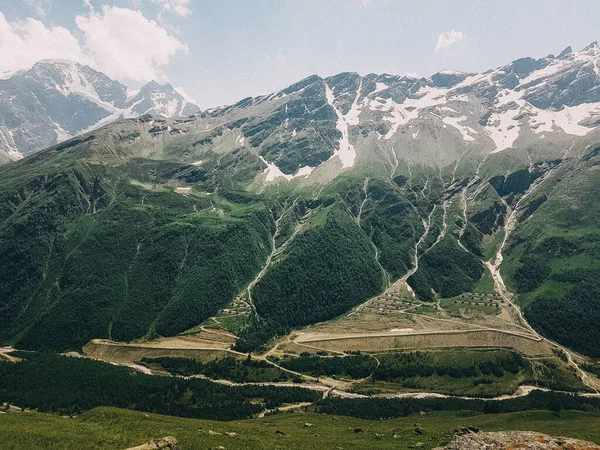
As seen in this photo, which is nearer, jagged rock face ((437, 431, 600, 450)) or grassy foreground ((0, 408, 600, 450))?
jagged rock face ((437, 431, 600, 450))

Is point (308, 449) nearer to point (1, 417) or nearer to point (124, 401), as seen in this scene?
point (1, 417)

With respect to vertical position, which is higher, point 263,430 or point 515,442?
point 515,442

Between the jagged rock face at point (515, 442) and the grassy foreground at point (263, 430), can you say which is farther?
the grassy foreground at point (263, 430)

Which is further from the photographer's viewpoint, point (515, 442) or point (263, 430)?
point (263, 430)

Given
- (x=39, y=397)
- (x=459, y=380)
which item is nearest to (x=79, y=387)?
(x=39, y=397)

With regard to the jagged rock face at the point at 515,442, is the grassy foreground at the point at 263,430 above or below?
below
